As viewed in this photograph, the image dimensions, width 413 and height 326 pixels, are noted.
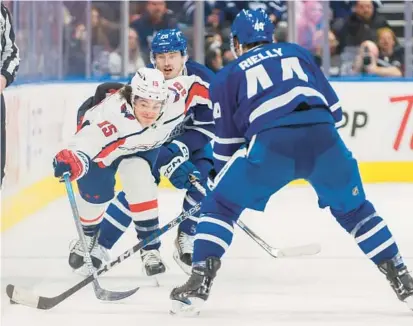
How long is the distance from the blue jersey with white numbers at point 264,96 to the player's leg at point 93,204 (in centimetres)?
80

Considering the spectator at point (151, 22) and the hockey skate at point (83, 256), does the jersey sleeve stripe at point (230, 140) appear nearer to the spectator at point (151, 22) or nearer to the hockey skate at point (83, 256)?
the hockey skate at point (83, 256)

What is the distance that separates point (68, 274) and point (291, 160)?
1189 millimetres

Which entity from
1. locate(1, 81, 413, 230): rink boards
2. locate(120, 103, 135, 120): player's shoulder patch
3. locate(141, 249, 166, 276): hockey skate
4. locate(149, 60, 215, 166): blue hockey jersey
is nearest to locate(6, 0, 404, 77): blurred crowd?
locate(1, 81, 413, 230): rink boards

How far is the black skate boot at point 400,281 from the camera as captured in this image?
3.18 metres

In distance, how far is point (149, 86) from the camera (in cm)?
348

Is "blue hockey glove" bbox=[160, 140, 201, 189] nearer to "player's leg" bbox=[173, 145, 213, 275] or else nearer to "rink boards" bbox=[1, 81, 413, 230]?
"player's leg" bbox=[173, 145, 213, 275]

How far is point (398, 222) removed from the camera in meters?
5.21

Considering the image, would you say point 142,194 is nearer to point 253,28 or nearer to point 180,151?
point 180,151

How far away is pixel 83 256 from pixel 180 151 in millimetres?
492

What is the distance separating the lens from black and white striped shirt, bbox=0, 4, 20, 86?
3.81 meters

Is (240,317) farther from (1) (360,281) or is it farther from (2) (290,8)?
(2) (290,8)

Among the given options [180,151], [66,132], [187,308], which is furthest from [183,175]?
[66,132]

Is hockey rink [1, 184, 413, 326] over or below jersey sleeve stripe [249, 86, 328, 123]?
below

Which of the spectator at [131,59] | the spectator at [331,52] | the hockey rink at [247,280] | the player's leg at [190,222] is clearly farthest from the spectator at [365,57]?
the player's leg at [190,222]
